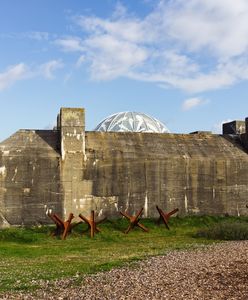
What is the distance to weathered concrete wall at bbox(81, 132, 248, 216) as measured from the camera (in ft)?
70.6

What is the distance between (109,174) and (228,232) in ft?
20.7

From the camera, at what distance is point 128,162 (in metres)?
22.0

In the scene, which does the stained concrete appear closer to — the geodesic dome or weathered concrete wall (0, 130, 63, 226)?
weathered concrete wall (0, 130, 63, 226)

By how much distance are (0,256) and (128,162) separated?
8.86m

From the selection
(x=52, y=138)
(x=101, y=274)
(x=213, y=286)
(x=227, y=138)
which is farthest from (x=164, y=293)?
(x=227, y=138)

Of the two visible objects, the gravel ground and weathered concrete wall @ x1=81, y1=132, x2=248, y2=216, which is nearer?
the gravel ground

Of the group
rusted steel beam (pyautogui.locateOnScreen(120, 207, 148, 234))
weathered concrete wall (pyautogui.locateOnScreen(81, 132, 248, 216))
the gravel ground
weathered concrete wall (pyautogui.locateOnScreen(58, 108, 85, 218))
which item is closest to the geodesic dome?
weathered concrete wall (pyautogui.locateOnScreen(81, 132, 248, 216))

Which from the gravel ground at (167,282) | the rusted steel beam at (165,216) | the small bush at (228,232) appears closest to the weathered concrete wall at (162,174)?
the rusted steel beam at (165,216)

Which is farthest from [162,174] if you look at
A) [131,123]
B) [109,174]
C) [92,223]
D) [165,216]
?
[131,123]

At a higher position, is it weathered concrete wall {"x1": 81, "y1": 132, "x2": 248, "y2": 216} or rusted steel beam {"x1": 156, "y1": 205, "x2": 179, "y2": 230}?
weathered concrete wall {"x1": 81, "y1": 132, "x2": 248, "y2": 216}

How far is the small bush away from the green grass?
336 millimetres

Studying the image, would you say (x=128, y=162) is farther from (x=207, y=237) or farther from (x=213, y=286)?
(x=213, y=286)

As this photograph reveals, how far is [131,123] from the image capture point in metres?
32.1

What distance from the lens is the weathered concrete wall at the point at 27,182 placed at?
20250mm
